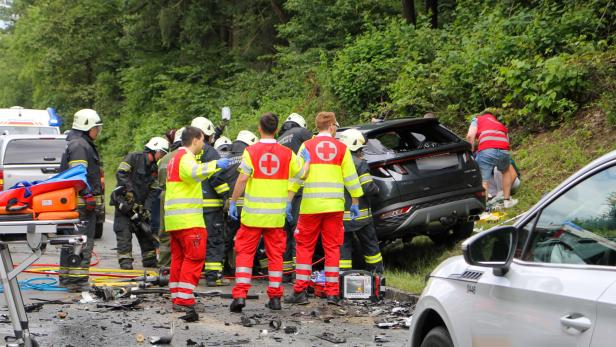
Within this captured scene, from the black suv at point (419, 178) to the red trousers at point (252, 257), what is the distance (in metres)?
1.66

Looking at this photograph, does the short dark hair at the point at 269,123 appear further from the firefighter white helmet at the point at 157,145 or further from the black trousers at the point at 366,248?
the firefighter white helmet at the point at 157,145

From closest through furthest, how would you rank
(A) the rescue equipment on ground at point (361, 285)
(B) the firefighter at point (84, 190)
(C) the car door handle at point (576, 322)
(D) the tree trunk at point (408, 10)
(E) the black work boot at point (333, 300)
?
(C) the car door handle at point (576, 322)
(E) the black work boot at point (333, 300)
(A) the rescue equipment on ground at point (361, 285)
(B) the firefighter at point (84, 190)
(D) the tree trunk at point (408, 10)

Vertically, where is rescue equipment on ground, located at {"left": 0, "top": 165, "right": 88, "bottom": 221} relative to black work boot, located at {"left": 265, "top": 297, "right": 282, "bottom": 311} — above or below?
above

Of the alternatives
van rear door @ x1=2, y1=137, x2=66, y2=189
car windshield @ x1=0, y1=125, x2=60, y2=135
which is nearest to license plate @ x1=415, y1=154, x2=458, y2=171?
van rear door @ x1=2, y1=137, x2=66, y2=189

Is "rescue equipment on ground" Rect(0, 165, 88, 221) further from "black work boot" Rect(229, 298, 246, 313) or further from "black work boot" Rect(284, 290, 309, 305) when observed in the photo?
"black work boot" Rect(284, 290, 309, 305)

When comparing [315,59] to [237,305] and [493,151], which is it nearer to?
[493,151]

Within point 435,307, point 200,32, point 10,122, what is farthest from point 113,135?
point 435,307

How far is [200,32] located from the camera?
3145cm

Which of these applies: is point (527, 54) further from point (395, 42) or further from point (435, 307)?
point (435, 307)

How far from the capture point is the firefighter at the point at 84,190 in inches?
390

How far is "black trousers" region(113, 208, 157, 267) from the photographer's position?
11875 mm

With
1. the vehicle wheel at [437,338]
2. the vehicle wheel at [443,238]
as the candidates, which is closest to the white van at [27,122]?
the vehicle wheel at [443,238]

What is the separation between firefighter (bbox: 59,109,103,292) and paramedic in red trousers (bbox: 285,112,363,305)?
2439mm

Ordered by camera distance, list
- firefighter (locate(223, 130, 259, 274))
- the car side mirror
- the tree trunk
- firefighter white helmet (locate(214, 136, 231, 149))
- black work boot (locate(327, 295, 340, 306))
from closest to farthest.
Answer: the car side mirror, black work boot (locate(327, 295, 340, 306)), firefighter (locate(223, 130, 259, 274)), firefighter white helmet (locate(214, 136, 231, 149)), the tree trunk
